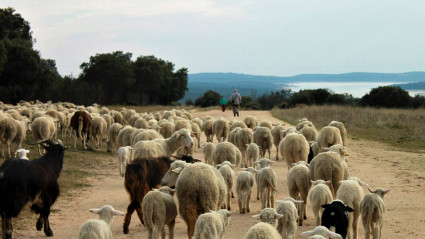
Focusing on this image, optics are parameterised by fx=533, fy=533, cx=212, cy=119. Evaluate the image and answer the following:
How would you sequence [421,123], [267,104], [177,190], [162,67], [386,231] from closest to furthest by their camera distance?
→ 1. [177,190]
2. [386,231]
3. [421,123]
4. [162,67]
5. [267,104]

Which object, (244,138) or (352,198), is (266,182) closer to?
(352,198)

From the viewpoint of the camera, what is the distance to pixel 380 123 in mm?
30469

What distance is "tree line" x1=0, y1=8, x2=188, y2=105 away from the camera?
4603 centimetres

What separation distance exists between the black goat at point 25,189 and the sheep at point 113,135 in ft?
35.0

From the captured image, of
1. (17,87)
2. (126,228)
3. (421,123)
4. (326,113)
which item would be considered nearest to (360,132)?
(421,123)

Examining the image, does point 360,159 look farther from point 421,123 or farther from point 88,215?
point 421,123

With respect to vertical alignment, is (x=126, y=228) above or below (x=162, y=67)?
below

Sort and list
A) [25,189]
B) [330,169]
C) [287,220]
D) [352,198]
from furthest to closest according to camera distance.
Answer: [330,169] < [25,189] < [352,198] < [287,220]

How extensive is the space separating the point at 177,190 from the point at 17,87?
41478 millimetres

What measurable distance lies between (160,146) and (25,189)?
449 centimetres

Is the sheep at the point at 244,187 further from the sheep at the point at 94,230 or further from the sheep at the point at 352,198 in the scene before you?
the sheep at the point at 94,230

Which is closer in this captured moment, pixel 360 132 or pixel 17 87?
pixel 360 132

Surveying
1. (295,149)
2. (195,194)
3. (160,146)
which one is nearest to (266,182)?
(195,194)

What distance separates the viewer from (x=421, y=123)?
97.8 ft
